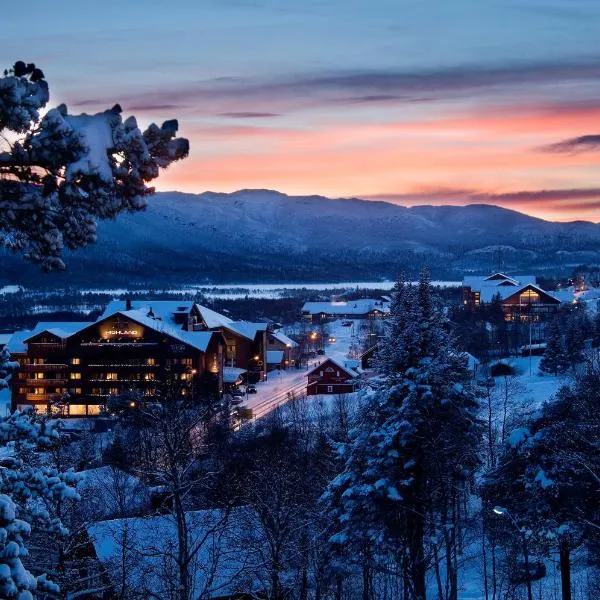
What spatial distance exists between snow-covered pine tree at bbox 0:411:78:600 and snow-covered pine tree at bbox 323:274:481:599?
17.0 meters

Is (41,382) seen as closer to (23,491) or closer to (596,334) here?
(596,334)

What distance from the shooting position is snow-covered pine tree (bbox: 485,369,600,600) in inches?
872

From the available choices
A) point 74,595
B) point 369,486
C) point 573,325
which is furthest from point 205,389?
point 74,595

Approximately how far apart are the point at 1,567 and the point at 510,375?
65.0 metres

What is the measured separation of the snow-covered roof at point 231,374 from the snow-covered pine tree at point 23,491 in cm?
6376

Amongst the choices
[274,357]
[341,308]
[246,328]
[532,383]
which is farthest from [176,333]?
[341,308]

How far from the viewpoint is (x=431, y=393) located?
983 inches

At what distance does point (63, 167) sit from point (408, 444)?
67.4 ft

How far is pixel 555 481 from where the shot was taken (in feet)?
77.1

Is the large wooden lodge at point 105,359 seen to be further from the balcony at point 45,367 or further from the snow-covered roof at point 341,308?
the snow-covered roof at point 341,308

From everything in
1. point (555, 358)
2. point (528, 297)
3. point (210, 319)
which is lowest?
point (555, 358)

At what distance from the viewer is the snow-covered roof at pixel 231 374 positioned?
72.7 metres

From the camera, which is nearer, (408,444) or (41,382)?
(408,444)

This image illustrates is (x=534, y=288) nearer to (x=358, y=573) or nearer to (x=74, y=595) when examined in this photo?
(x=358, y=573)
